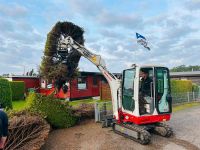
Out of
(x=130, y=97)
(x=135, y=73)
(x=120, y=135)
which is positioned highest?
(x=135, y=73)

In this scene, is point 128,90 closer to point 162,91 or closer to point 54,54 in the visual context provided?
point 162,91

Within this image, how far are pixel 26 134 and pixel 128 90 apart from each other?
14.3 ft

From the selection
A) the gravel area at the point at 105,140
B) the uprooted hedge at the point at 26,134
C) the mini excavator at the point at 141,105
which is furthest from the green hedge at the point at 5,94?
the mini excavator at the point at 141,105

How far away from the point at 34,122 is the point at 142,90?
428 cm

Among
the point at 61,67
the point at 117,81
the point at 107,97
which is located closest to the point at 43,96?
the point at 61,67

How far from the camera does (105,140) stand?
1020 centimetres

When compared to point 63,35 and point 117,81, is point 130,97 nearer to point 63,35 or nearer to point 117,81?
point 117,81

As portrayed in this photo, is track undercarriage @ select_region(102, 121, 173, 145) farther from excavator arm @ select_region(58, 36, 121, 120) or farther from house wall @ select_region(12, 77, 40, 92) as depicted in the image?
house wall @ select_region(12, 77, 40, 92)

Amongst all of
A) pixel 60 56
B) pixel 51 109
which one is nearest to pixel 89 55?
pixel 60 56

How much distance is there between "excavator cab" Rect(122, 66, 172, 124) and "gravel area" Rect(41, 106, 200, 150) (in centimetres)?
113

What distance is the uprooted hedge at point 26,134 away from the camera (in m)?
7.79

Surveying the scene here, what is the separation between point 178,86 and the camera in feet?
81.5

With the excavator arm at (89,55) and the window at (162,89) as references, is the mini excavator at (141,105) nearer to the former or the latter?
the window at (162,89)

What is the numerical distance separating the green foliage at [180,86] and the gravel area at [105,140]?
36.9 ft
